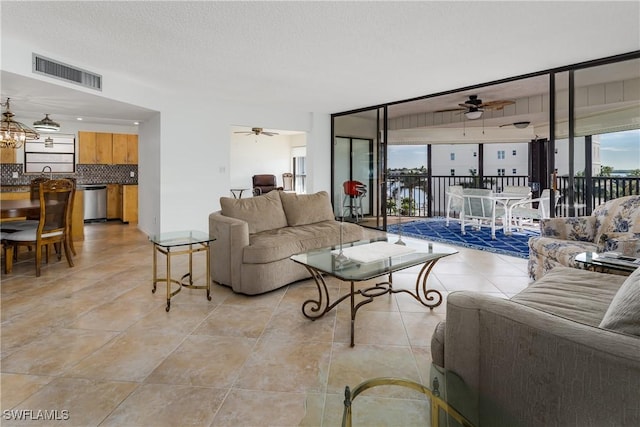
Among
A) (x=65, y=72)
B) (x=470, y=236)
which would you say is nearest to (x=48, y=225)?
(x=65, y=72)

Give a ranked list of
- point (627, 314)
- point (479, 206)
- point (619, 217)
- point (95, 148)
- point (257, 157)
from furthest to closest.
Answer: point (257, 157) → point (95, 148) → point (479, 206) → point (619, 217) → point (627, 314)

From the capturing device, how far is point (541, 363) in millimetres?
1042

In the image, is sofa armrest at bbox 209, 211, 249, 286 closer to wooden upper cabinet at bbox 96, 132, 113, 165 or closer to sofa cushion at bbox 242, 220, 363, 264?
sofa cushion at bbox 242, 220, 363, 264

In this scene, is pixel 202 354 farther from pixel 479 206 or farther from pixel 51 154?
pixel 51 154

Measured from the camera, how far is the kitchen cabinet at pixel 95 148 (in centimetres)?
766

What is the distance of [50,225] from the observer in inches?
159

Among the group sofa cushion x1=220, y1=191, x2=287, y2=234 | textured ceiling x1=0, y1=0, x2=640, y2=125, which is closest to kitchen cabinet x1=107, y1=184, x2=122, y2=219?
textured ceiling x1=0, y1=0, x2=640, y2=125

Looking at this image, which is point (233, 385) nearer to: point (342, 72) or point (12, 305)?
point (12, 305)

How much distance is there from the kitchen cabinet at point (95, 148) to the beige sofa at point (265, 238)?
19.0 feet

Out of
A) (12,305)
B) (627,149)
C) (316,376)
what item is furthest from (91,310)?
(627,149)

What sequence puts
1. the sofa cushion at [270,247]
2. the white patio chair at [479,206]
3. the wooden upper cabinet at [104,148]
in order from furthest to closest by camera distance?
the wooden upper cabinet at [104,148] < the white patio chair at [479,206] < the sofa cushion at [270,247]

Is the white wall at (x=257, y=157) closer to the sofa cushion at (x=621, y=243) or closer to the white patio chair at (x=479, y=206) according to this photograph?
the white patio chair at (x=479, y=206)

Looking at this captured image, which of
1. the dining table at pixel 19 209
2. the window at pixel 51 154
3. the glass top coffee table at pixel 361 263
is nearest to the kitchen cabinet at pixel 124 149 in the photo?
the window at pixel 51 154

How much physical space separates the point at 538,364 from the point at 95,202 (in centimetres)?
897
